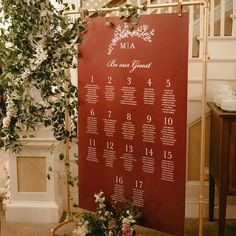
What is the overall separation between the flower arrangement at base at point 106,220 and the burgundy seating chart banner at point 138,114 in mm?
66

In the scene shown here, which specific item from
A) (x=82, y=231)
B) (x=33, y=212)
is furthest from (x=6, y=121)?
(x=82, y=231)

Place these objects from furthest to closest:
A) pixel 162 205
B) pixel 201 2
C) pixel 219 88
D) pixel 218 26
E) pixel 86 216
Result: pixel 218 26, pixel 219 88, pixel 86 216, pixel 162 205, pixel 201 2

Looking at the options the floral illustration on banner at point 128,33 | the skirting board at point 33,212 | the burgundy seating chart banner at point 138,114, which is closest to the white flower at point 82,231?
the burgundy seating chart banner at point 138,114

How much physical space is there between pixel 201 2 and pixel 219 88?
792mm

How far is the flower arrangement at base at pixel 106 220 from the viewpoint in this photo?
2.45 m

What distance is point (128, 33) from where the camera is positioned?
7.86 feet

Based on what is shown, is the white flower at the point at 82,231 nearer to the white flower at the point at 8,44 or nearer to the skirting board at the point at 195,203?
the skirting board at the point at 195,203

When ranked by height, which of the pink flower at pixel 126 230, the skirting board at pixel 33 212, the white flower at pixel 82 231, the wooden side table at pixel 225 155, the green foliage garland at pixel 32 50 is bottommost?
the skirting board at pixel 33 212

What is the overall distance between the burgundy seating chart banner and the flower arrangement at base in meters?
0.07

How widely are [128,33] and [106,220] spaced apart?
3.92ft

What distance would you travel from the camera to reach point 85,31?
8.37 ft

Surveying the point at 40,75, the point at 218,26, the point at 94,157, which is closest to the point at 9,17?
the point at 40,75

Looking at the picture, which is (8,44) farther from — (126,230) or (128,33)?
(126,230)

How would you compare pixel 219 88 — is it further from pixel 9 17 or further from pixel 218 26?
pixel 9 17
